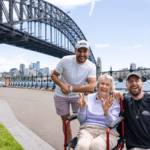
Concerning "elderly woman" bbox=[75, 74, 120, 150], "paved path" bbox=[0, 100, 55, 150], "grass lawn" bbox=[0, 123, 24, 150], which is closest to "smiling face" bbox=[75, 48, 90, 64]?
"elderly woman" bbox=[75, 74, 120, 150]

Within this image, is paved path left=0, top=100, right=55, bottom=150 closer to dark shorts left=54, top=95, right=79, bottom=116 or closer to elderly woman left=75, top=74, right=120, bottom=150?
dark shorts left=54, top=95, right=79, bottom=116

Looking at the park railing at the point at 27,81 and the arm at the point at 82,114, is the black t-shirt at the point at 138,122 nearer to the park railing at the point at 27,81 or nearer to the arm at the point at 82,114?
the arm at the point at 82,114

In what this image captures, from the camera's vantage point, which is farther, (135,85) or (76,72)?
(76,72)

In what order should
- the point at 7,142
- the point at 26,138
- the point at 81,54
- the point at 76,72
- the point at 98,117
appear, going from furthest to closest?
the point at 26,138, the point at 7,142, the point at 76,72, the point at 81,54, the point at 98,117

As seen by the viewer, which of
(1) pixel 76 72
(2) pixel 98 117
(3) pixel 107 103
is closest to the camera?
(3) pixel 107 103

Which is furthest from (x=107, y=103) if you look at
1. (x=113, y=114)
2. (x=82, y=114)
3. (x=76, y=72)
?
(x=76, y=72)

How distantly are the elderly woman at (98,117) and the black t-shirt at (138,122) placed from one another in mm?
169

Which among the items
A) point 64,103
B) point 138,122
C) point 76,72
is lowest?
point 138,122

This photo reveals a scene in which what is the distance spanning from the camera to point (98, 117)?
2230mm

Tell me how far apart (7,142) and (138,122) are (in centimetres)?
240

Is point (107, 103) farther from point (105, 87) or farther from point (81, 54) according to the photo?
point (81, 54)

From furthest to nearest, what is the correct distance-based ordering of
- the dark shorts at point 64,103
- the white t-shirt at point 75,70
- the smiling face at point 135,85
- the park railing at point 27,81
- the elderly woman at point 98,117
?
the park railing at point 27,81, the dark shorts at point 64,103, the white t-shirt at point 75,70, the smiling face at point 135,85, the elderly woman at point 98,117

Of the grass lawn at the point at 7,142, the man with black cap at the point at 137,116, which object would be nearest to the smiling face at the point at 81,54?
the man with black cap at the point at 137,116

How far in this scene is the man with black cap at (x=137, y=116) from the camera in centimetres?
206
